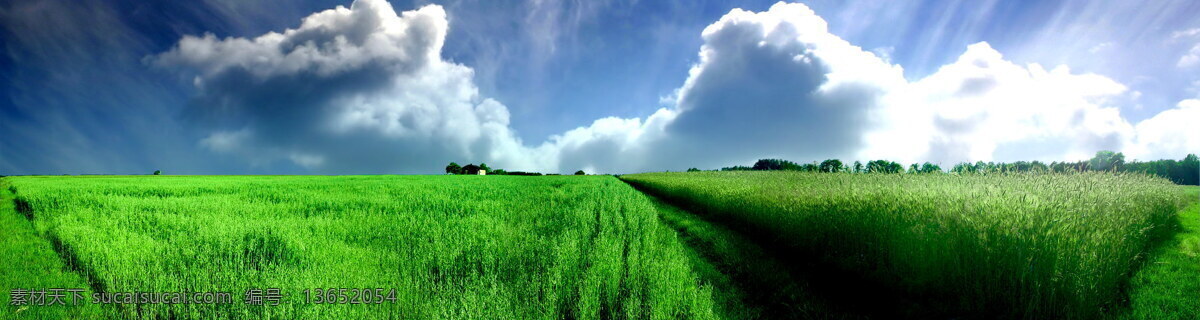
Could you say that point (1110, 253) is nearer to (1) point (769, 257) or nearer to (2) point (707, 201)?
(1) point (769, 257)

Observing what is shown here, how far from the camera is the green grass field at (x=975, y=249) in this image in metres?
4.24

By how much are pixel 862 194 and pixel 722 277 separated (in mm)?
3829

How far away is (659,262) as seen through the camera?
518 cm

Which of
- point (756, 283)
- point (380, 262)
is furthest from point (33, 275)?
point (756, 283)

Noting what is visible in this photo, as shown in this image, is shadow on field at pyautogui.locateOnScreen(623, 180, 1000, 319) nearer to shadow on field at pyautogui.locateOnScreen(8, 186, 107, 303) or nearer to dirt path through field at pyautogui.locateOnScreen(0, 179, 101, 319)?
dirt path through field at pyautogui.locateOnScreen(0, 179, 101, 319)

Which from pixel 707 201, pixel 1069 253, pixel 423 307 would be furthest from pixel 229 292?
pixel 707 201

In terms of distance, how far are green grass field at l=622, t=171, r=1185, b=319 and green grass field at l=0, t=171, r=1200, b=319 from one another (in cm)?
2

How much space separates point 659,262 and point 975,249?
362 centimetres

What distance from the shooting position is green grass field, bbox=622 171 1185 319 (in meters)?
4.24

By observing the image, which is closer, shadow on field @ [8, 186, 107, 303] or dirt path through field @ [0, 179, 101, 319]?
dirt path through field @ [0, 179, 101, 319]

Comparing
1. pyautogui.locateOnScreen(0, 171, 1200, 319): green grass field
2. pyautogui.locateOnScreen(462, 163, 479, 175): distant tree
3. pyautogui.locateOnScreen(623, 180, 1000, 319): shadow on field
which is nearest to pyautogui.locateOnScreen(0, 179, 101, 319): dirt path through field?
pyautogui.locateOnScreen(0, 171, 1200, 319): green grass field

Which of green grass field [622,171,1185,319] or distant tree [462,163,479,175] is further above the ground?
distant tree [462,163,479,175]

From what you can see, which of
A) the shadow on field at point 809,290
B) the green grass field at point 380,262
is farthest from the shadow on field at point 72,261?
the shadow on field at point 809,290

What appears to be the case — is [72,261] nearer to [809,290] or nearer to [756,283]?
[756,283]
